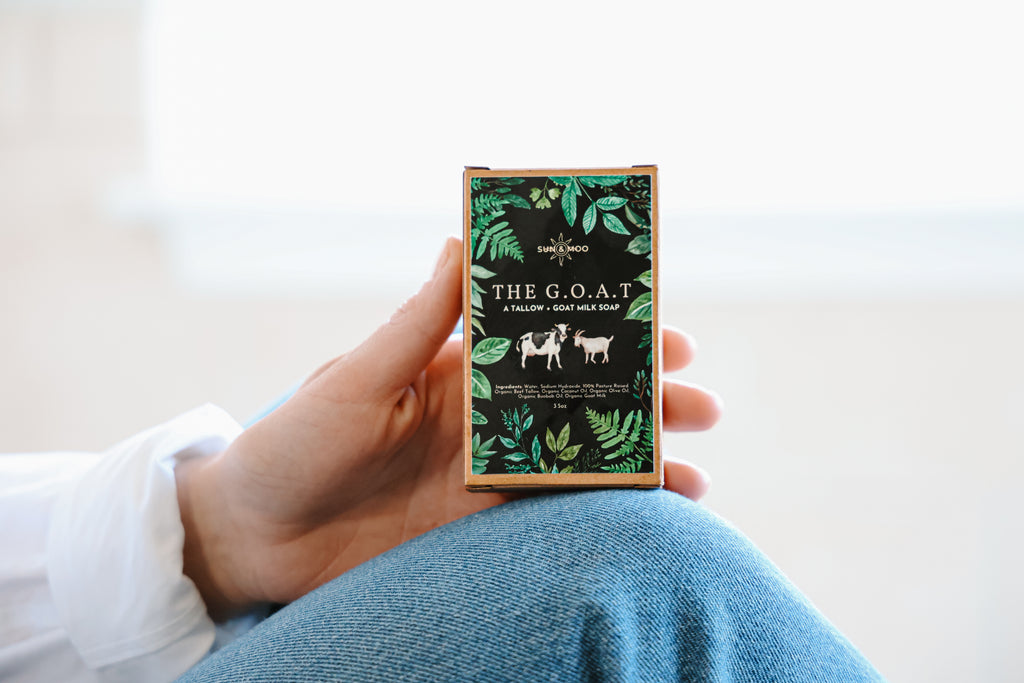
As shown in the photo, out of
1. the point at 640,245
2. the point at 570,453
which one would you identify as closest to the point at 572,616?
the point at 570,453

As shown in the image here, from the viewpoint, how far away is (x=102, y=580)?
2.44 feet

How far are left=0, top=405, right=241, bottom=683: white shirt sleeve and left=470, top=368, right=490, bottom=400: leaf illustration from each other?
334 millimetres

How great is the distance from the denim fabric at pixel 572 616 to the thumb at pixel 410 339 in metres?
0.20

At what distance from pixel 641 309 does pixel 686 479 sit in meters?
0.20

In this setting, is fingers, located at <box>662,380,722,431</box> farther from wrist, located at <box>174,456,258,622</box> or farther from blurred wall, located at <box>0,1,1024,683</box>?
blurred wall, located at <box>0,1,1024,683</box>

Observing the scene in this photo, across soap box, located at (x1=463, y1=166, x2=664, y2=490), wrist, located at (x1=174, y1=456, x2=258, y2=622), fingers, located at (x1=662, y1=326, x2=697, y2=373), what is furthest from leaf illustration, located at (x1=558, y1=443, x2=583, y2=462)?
wrist, located at (x1=174, y1=456, x2=258, y2=622)

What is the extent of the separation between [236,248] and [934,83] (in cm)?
135

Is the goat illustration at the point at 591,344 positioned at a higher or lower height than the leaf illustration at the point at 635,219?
lower

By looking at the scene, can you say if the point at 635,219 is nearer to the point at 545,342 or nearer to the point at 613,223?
the point at 613,223

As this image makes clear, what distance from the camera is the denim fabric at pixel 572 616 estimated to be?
48 centimetres

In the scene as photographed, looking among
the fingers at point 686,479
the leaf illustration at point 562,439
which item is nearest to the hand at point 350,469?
the fingers at point 686,479

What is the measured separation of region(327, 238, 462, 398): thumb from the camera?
698 millimetres

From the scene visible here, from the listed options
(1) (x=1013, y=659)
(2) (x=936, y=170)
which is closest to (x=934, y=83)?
(2) (x=936, y=170)

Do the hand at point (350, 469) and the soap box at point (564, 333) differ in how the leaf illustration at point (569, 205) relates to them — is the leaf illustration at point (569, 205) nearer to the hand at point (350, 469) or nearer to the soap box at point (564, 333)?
the soap box at point (564, 333)
